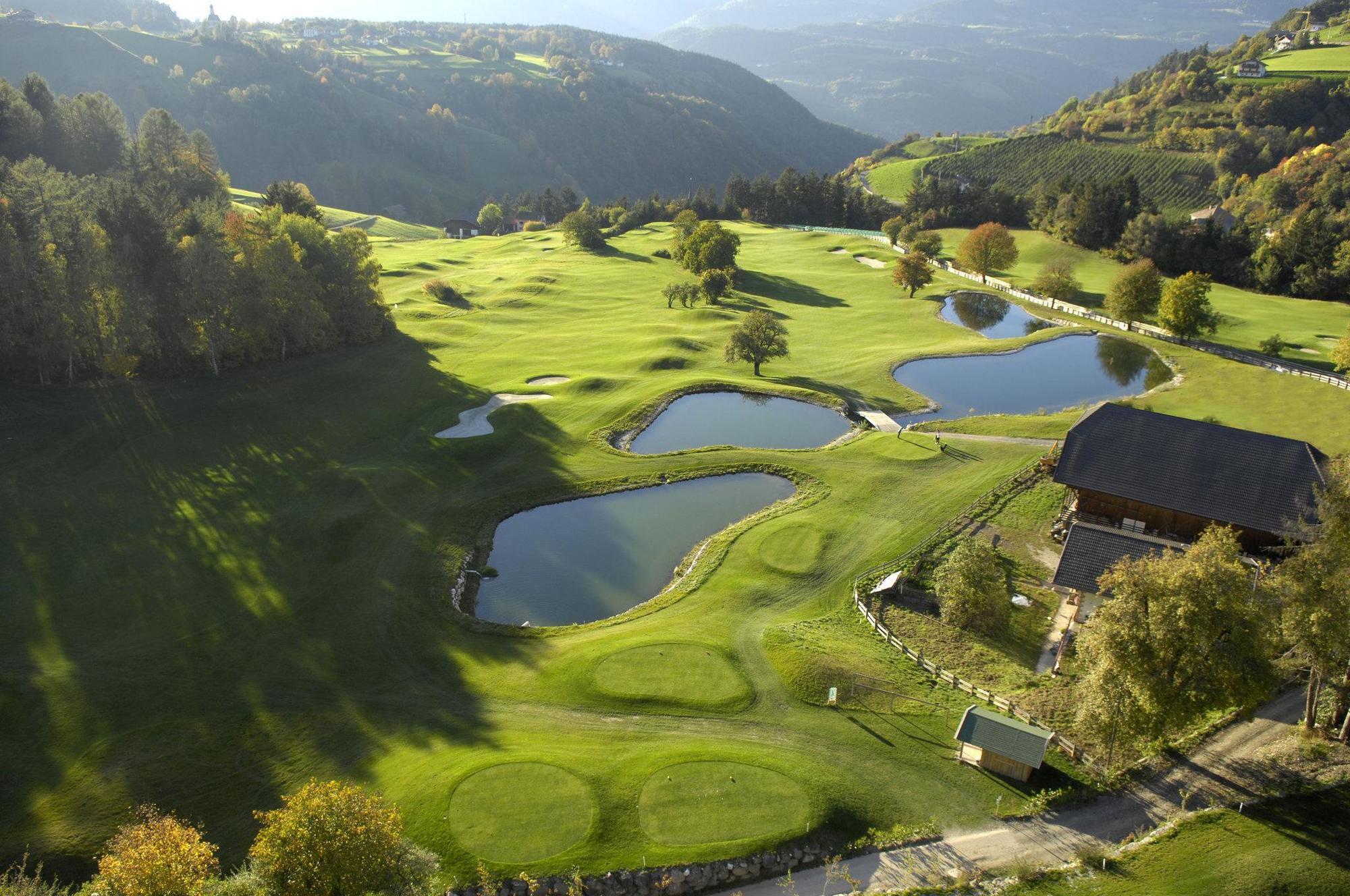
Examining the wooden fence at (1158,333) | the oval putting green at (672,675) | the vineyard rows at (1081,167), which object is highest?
the vineyard rows at (1081,167)

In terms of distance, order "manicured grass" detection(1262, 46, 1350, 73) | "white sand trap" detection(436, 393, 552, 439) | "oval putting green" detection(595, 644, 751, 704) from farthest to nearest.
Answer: "manicured grass" detection(1262, 46, 1350, 73), "white sand trap" detection(436, 393, 552, 439), "oval putting green" detection(595, 644, 751, 704)

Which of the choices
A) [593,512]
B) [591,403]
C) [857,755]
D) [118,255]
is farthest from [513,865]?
[118,255]

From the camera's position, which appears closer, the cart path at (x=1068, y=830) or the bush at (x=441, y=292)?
the cart path at (x=1068, y=830)

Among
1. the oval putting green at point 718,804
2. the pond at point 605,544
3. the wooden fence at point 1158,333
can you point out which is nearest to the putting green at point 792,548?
the pond at point 605,544

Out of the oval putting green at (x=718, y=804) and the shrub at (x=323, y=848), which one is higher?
the shrub at (x=323, y=848)

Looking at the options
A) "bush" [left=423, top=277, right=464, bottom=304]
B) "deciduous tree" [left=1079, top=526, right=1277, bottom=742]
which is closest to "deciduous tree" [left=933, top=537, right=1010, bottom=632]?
"deciduous tree" [left=1079, top=526, right=1277, bottom=742]

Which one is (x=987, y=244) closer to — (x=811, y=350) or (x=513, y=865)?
(x=811, y=350)

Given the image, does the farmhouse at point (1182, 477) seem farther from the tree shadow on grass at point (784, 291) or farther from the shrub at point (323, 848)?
the tree shadow on grass at point (784, 291)

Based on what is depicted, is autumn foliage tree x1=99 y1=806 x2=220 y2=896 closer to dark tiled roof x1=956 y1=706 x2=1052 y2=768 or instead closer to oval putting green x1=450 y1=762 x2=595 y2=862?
oval putting green x1=450 y1=762 x2=595 y2=862
